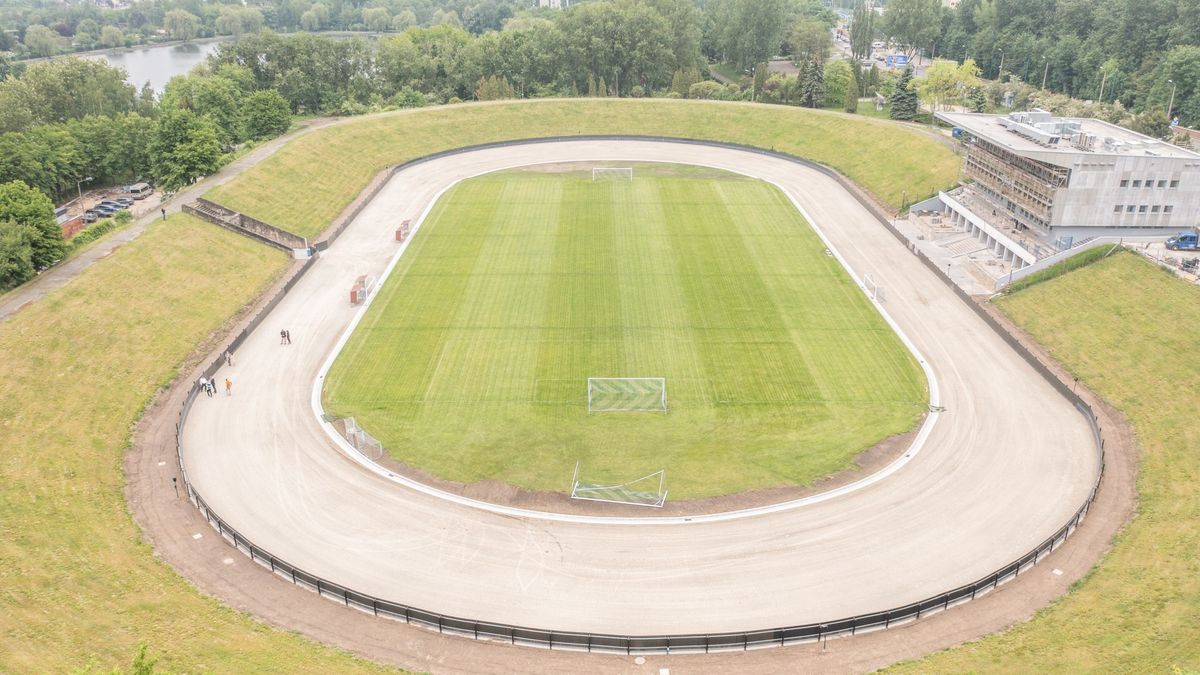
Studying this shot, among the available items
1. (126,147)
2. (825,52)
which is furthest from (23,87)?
(825,52)

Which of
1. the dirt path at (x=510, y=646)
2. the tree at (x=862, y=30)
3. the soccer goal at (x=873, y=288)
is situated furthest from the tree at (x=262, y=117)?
the tree at (x=862, y=30)

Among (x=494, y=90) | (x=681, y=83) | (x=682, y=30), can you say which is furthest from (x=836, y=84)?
(x=494, y=90)

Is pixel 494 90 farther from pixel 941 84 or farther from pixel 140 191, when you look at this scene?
pixel 941 84

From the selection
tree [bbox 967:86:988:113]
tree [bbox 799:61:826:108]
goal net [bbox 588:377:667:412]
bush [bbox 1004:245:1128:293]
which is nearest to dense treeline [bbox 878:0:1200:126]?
tree [bbox 967:86:988:113]

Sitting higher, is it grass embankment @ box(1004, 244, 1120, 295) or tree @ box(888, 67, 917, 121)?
tree @ box(888, 67, 917, 121)

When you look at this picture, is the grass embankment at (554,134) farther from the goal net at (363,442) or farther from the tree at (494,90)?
the goal net at (363,442)

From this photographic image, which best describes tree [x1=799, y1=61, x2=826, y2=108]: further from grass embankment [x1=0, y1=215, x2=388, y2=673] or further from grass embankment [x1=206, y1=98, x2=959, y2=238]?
grass embankment [x1=0, y1=215, x2=388, y2=673]

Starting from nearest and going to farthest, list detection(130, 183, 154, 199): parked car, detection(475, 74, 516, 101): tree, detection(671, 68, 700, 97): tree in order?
detection(130, 183, 154, 199): parked car, detection(475, 74, 516, 101): tree, detection(671, 68, 700, 97): tree
